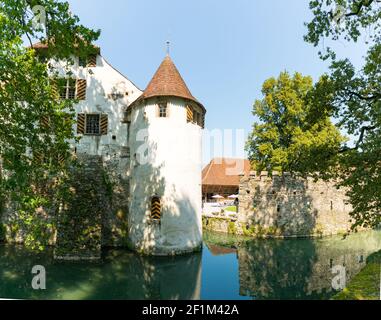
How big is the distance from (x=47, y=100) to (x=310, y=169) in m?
8.36

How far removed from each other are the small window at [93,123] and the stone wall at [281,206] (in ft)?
34.7

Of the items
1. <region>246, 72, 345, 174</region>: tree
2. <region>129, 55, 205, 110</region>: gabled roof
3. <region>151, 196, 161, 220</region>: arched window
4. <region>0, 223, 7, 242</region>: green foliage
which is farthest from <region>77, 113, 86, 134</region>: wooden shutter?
<region>246, 72, 345, 174</region>: tree

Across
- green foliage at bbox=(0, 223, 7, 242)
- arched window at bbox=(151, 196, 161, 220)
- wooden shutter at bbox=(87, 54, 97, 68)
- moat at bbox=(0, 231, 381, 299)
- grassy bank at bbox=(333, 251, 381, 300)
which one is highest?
wooden shutter at bbox=(87, 54, 97, 68)

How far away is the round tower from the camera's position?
1410 centimetres

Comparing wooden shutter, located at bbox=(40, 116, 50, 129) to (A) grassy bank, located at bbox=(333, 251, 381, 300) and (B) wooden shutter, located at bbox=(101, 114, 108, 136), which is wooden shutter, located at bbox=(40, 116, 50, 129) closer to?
(B) wooden shutter, located at bbox=(101, 114, 108, 136)

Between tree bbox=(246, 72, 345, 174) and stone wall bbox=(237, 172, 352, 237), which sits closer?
stone wall bbox=(237, 172, 352, 237)

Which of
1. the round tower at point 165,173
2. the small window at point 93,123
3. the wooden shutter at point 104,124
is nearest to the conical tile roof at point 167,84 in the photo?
the round tower at point 165,173

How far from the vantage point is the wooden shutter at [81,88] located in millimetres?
16469

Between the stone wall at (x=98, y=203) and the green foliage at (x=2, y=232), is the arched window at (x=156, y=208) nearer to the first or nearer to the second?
the stone wall at (x=98, y=203)

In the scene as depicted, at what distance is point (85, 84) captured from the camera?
54.2ft

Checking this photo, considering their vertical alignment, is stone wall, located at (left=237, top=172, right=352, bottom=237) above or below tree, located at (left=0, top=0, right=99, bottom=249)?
below
